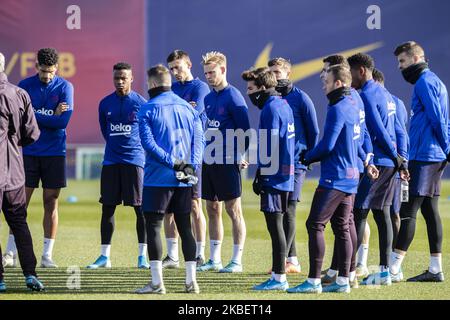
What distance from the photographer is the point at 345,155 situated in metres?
7.98

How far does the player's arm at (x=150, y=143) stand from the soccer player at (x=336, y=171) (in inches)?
45.5

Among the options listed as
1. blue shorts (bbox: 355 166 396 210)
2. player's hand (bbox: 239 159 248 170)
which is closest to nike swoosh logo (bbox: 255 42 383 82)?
player's hand (bbox: 239 159 248 170)

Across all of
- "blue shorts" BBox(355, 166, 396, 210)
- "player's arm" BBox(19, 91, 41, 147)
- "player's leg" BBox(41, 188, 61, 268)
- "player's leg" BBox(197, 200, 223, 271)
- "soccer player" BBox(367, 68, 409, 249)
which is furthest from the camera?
"player's leg" BBox(41, 188, 61, 268)

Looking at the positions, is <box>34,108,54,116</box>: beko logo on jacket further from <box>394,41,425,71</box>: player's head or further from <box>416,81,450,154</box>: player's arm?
<box>416,81,450,154</box>: player's arm

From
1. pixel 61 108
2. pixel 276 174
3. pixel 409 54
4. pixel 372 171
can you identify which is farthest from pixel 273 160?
pixel 61 108

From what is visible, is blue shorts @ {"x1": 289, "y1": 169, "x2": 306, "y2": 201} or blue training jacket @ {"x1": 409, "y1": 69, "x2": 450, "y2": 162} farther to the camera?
blue shorts @ {"x1": 289, "y1": 169, "x2": 306, "y2": 201}

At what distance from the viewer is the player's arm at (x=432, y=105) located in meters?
9.07

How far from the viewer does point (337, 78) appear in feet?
26.1

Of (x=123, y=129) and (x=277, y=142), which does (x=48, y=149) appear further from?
(x=277, y=142)

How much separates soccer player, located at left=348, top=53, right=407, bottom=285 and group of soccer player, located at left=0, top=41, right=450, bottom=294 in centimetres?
1

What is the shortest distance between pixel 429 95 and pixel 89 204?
1115cm

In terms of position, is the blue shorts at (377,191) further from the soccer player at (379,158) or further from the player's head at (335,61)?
the player's head at (335,61)

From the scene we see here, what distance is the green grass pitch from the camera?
8.09 metres

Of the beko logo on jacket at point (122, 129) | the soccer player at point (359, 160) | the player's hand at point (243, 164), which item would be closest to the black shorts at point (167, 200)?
the soccer player at point (359, 160)
